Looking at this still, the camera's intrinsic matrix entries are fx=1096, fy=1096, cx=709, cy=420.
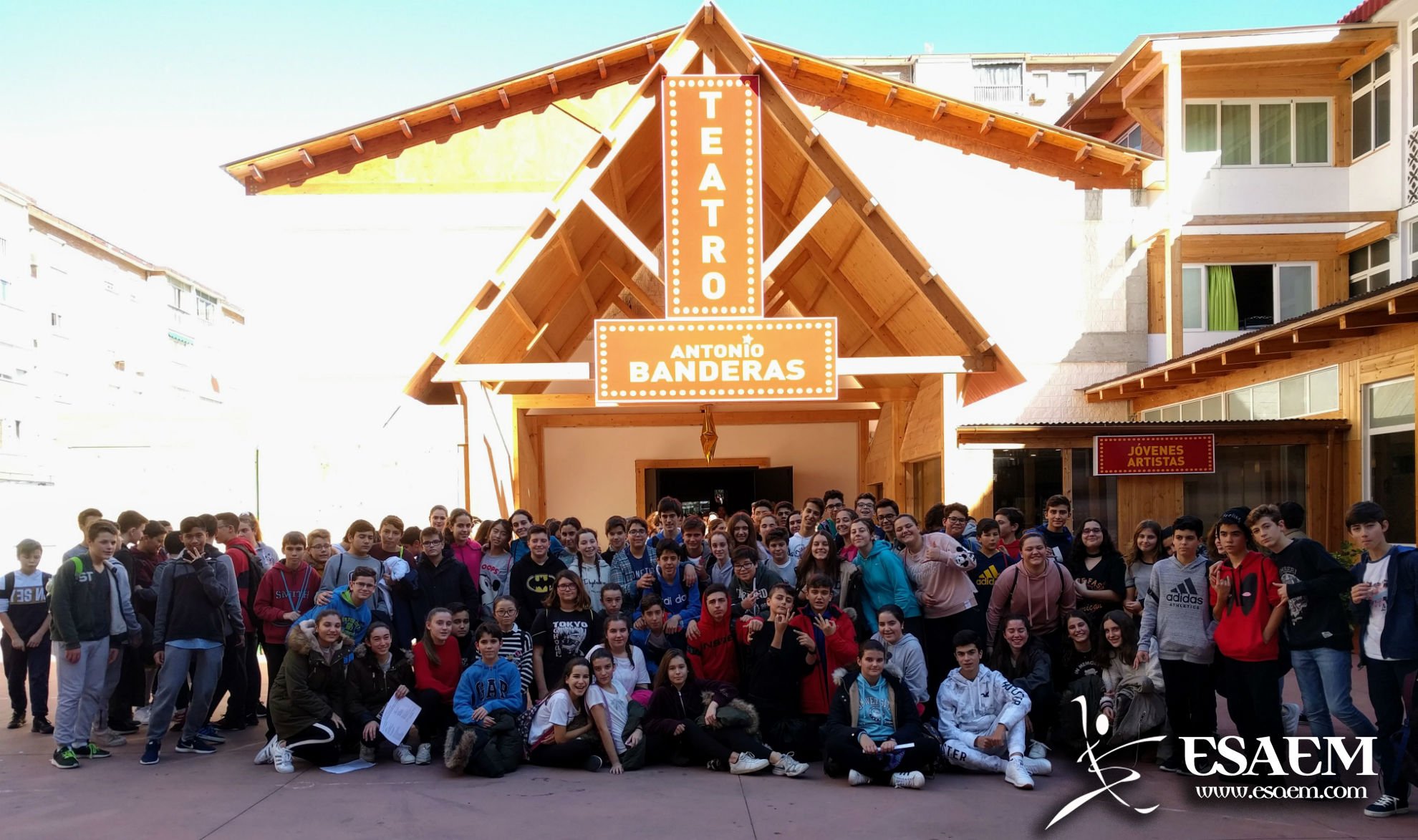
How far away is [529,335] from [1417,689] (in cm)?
996

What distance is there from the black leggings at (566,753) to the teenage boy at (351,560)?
2.20m

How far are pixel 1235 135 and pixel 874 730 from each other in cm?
1567

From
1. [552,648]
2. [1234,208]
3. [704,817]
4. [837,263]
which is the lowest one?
[704,817]

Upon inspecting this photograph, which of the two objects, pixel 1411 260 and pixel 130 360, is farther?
pixel 130 360

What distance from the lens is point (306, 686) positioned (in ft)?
25.6

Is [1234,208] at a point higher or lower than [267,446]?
higher

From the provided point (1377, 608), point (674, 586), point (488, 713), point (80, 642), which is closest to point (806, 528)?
point (674, 586)

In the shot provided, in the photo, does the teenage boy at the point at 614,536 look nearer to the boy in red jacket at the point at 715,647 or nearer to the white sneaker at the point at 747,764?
the boy in red jacket at the point at 715,647

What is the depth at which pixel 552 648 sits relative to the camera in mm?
8336

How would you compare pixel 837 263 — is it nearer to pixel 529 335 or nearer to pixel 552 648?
pixel 529 335

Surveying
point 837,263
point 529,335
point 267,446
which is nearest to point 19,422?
point 267,446

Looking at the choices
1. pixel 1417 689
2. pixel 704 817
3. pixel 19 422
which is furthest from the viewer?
pixel 19 422

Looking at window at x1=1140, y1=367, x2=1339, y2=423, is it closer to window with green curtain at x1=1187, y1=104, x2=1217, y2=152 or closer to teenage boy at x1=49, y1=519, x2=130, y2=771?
window with green curtain at x1=1187, y1=104, x2=1217, y2=152

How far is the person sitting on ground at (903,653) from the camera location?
7.60 meters
